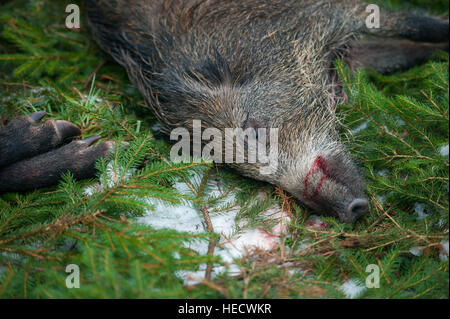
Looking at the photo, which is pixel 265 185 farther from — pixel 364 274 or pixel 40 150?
pixel 40 150

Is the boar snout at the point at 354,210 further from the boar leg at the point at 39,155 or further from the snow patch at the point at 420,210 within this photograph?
the boar leg at the point at 39,155

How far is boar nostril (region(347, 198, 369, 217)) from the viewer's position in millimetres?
2713

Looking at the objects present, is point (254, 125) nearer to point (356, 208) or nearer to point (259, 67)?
point (259, 67)

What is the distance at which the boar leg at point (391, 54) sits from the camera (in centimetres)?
428

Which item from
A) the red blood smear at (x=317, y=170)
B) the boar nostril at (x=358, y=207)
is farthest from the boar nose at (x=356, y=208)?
the red blood smear at (x=317, y=170)

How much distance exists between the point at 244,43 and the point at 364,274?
6.64ft

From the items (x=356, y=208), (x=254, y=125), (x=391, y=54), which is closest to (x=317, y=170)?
(x=356, y=208)

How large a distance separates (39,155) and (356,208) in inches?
96.4

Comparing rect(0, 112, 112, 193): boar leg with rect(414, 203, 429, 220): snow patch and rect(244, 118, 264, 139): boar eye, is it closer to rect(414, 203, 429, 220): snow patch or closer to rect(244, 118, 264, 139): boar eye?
rect(244, 118, 264, 139): boar eye

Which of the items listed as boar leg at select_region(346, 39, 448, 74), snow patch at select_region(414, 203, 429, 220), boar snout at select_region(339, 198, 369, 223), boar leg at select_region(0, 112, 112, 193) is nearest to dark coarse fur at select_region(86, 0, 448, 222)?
boar snout at select_region(339, 198, 369, 223)

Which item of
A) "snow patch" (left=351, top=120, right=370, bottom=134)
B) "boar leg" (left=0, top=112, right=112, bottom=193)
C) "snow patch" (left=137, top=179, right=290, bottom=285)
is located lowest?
"snow patch" (left=137, top=179, right=290, bottom=285)

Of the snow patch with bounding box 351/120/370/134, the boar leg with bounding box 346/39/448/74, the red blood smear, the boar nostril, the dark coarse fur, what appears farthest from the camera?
the boar leg with bounding box 346/39/448/74

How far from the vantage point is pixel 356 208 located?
9.03 ft
